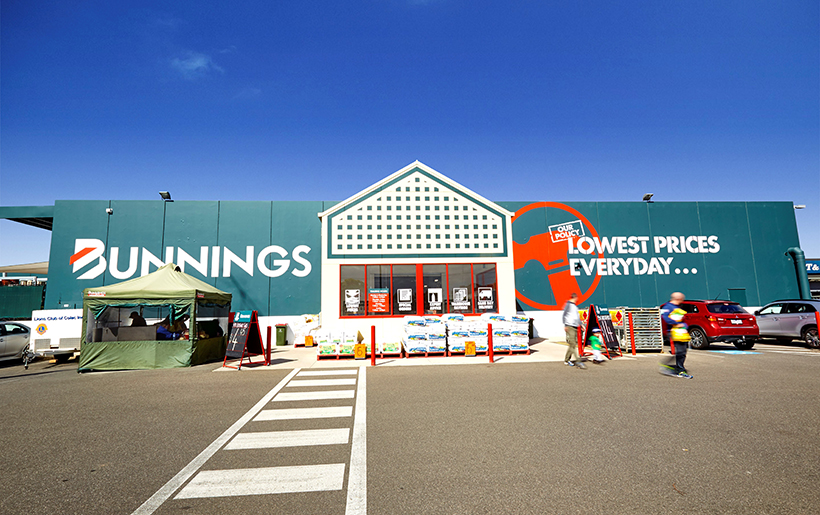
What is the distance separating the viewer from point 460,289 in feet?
56.5

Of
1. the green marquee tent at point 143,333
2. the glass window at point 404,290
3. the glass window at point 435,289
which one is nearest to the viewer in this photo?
the green marquee tent at point 143,333

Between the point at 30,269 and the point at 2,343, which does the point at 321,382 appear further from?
the point at 30,269

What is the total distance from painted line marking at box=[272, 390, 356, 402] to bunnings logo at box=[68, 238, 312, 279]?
1256cm

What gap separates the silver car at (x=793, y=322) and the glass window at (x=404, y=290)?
1370cm

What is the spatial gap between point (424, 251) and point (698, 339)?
10794 mm

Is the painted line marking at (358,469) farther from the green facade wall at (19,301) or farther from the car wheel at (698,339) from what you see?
the green facade wall at (19,301)

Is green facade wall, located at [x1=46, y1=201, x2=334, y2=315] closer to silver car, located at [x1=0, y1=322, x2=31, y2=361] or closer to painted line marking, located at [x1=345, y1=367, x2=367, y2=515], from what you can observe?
silver car, located at [x1=0, y1=322, x2=31, y2=361]

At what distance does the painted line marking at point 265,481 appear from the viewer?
392 cm

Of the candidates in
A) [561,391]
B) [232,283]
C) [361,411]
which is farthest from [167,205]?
[561,391]

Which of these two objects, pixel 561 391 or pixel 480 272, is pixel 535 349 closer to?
pixel 480 272

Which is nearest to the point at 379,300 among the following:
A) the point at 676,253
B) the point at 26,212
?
the point at 676,253

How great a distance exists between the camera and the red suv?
1398 centimetres

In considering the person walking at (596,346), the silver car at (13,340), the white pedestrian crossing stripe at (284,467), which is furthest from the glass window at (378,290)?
the silver car at (13,340)

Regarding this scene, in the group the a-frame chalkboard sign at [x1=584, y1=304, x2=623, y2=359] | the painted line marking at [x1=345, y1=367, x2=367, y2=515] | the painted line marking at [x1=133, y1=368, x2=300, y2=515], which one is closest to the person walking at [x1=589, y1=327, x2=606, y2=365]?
the a-frame chalkboard sign at [x1=584, y1=304, x2=623, y2=359]
